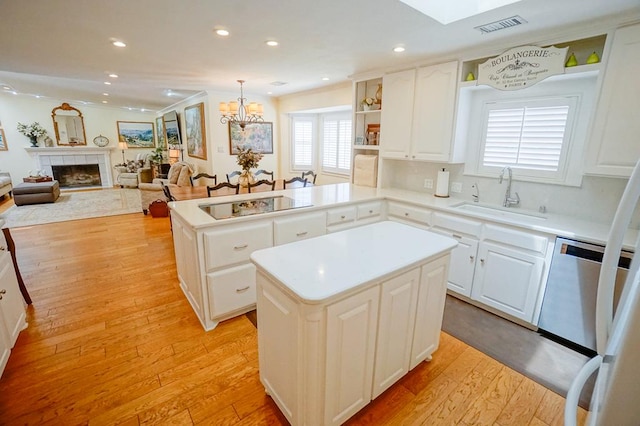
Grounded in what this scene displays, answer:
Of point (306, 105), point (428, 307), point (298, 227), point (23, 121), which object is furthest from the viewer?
point (23, 121)

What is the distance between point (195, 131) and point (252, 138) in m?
1.54

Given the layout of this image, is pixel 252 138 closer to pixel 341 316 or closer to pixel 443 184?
pixel 443 184

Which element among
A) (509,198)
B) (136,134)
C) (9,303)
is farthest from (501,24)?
(136,134)

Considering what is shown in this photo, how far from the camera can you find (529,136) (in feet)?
8.87

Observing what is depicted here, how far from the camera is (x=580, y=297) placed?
2.06 metres

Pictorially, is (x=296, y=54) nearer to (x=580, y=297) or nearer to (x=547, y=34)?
(x=547, y=34)

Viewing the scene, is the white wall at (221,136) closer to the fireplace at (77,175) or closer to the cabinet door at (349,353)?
the cabinet door at (349,353)

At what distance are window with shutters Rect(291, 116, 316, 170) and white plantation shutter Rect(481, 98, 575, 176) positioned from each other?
333 centimetres

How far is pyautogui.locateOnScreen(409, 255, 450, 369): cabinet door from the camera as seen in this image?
1696mm

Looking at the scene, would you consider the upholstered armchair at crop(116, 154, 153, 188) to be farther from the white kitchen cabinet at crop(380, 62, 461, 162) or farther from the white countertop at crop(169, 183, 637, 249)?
the white kitchen cabinet at crop(380, 62, 461, 162)

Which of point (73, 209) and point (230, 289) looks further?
point (73, 209)

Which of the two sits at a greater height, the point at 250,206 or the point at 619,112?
the point at 619,112

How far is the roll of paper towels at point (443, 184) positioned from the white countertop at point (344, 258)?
1.53m

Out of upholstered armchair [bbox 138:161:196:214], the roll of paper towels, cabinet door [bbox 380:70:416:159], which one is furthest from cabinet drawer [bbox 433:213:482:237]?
upholstered armchair [bbox 138:161:196:214]
